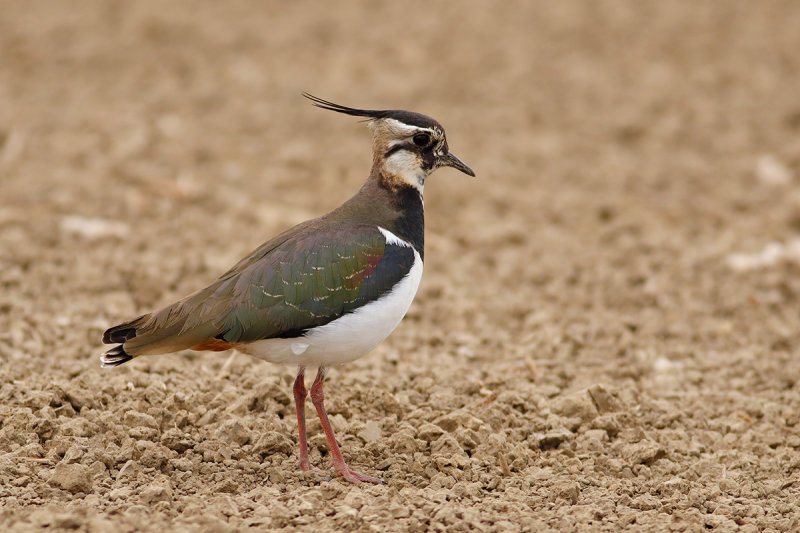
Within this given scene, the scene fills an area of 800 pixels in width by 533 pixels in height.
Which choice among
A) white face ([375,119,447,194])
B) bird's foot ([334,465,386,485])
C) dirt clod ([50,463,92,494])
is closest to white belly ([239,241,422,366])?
bird's foot ([334,465,386,485])

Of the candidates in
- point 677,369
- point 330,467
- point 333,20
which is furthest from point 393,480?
point 333,20

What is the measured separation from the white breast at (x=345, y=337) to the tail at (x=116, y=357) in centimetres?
71

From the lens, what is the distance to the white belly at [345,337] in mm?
6059

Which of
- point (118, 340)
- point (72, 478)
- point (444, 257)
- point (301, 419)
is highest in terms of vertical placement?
point (444, 257)

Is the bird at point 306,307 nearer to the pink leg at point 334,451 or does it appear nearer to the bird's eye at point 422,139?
the pink leg at point 334,451

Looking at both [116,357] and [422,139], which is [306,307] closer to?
[116,357]

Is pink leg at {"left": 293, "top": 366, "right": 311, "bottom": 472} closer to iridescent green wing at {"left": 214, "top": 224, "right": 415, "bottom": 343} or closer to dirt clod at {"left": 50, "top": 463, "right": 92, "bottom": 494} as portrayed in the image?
iridescent green wing at {"left": 214, "top": 224, "right": 415, "bottom": 343}

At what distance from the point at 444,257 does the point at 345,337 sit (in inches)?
195

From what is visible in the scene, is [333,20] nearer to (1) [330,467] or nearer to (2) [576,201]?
(2) [576,201]

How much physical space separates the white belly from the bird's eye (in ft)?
3.31

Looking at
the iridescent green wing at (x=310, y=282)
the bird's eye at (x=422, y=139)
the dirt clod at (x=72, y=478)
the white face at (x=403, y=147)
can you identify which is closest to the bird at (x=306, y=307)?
the iridescent green wing at (x=310, y=282)

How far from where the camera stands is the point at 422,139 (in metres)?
6.73

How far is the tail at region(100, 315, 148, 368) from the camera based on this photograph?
6.21 m

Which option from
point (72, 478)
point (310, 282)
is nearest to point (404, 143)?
point (310, 282)
